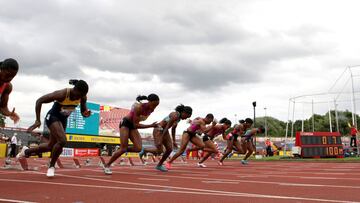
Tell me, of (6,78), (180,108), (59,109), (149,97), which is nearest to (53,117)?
(59,109)

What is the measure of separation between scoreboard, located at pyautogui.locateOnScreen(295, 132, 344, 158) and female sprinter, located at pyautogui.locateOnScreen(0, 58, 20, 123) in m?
19.9

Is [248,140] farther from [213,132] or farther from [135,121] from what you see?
[135,121]

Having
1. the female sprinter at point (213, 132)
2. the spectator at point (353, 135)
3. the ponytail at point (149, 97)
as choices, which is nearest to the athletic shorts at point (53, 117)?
the ponytail at point (149, 97)

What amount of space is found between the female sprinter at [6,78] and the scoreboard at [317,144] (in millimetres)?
19921

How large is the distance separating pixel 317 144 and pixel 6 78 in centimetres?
2111

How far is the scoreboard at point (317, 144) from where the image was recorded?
75.2 ft

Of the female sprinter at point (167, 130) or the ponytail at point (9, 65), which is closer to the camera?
the ponytail at point (9, 65)

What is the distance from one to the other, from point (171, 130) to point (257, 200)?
21.1 ft

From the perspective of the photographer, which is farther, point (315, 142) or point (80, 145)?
point (80, 145)

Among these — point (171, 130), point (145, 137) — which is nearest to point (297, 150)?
point (171, 130)

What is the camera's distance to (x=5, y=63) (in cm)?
557

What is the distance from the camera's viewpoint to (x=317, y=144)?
Answer: 23.1 m

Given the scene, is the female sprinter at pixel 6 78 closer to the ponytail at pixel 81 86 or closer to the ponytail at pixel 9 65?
the ponytail at pixel 9 65

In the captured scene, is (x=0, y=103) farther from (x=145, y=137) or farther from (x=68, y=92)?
(x=145, y=137)
